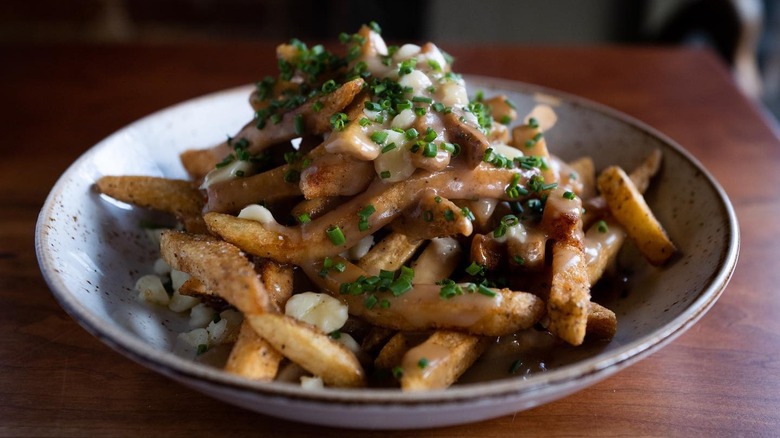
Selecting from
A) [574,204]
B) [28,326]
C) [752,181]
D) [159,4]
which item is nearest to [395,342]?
[574,204]

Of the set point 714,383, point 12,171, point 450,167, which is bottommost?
point 714,383

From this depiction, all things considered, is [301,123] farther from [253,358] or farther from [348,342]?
[253,358]

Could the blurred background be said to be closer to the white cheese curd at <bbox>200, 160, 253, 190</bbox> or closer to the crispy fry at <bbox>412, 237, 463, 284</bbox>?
the white cheese curd at <bbox>200, 160, 253, 190</bbox>

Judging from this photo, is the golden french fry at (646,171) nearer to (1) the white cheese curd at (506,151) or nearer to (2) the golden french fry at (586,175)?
(2) the golden french fry at (586,175)

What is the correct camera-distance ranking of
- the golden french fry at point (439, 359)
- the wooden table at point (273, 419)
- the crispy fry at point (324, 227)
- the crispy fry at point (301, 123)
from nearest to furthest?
the golden french fry at point (439, 359), the wooden table at point (273, 419), the crispy fry at point (324, 227), the crispy fry at point (301, 123)

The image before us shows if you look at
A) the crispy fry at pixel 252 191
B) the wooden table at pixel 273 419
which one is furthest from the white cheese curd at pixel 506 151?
the wooden table at pixel 273 419

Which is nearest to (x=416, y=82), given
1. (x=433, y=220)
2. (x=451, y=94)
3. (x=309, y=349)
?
(x=451, y=94)

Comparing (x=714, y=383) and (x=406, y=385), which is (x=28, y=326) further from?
(x=714, y=383)
